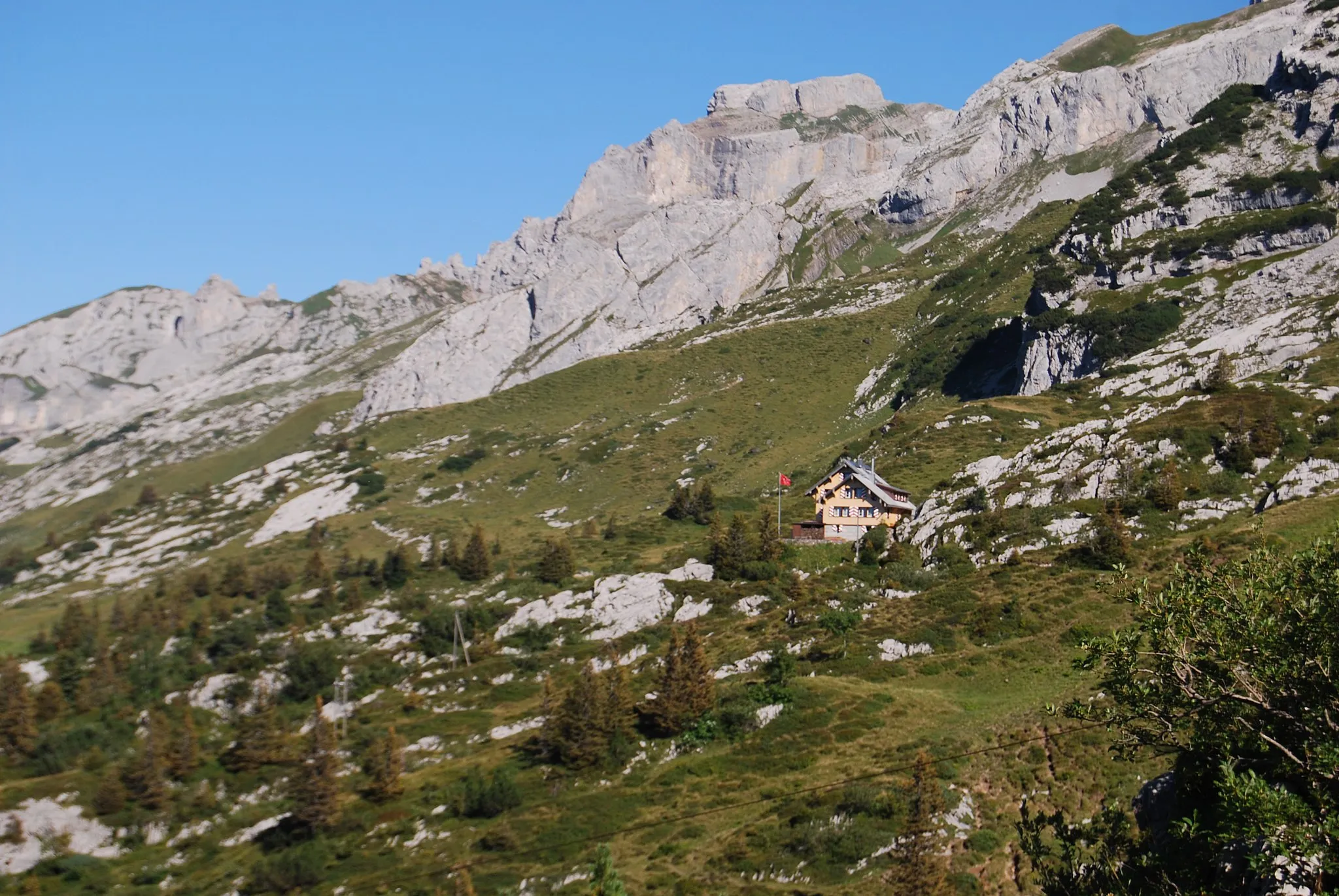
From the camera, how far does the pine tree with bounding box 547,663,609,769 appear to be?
65.7 meters

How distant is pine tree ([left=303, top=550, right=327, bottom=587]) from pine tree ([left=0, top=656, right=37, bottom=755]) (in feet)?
123

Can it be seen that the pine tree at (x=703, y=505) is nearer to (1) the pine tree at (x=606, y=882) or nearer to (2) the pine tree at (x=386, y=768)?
(2) the pine tree at (x=386, y=768)

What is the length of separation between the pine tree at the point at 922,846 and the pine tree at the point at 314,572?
10200 centimetres

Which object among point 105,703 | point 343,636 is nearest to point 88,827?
point 105,703

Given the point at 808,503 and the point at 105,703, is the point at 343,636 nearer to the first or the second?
the point at 105,703

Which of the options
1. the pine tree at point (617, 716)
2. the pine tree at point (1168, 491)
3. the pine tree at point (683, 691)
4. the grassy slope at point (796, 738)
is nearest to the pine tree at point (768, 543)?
the grassy slope at point (796, 738)

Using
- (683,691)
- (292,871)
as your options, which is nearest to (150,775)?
(292,871)

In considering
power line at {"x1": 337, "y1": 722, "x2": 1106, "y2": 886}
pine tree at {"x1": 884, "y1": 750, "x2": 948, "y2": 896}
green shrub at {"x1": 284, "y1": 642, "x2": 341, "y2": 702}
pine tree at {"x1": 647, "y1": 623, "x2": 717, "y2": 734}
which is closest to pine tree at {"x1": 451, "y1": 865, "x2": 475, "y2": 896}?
power line at {"x1": 337, "y1": 722, "x2": 1106, "y2": 886}

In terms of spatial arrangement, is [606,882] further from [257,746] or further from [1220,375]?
[1220,375]

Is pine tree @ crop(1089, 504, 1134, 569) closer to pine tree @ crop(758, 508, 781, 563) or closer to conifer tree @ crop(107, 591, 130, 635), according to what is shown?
pine tree @ crop(758, 508, 781, 563)

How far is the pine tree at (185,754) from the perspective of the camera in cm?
7950

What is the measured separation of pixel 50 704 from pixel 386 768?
4756 centimetres

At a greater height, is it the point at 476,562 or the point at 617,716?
the point at 476,562

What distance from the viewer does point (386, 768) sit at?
69.6 m
